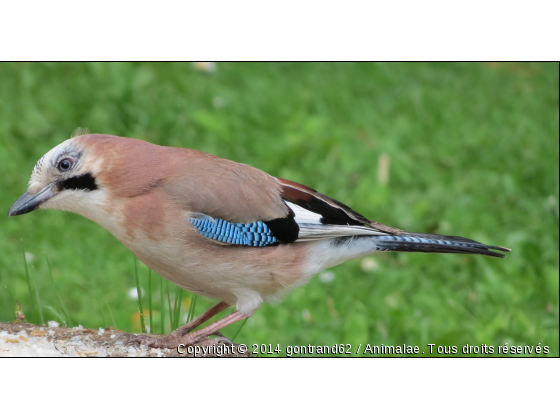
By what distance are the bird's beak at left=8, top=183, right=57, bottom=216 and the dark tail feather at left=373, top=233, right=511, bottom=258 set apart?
162cm

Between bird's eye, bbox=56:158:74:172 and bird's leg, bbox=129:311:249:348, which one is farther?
bird's leg, bbox=129:311:249:348

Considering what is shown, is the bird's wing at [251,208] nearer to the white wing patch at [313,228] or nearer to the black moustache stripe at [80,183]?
the white wing patch at [313,228]

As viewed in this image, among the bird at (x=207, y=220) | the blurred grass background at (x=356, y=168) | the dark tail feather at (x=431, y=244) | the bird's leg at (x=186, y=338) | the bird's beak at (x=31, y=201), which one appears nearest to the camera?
the bird's beak at (x=31, y=201)

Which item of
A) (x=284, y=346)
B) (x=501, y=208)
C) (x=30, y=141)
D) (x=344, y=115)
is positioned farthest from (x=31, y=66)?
(x=501, y=208)

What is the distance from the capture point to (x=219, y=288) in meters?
3.67

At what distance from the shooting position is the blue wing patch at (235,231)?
3645 millimetres

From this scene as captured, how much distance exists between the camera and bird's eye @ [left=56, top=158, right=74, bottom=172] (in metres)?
3.49

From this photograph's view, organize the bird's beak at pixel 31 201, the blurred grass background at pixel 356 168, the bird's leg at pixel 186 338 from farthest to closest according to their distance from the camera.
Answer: the blurred grass background at pixel 356 168
the bird's leg at pixel 186 338
the bird's beak at pixel 31 201

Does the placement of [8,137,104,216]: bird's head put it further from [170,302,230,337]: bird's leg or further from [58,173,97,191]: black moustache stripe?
[170,302,230,337]: bird's leg

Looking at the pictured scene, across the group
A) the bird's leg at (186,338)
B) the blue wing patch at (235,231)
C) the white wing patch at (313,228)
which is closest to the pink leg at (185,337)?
the bird's leg at (186,338)

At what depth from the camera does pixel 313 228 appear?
3.89 meters

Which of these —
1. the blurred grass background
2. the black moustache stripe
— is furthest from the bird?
the blurred grass background

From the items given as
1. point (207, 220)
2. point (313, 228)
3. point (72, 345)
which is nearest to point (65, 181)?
point (207, 220)

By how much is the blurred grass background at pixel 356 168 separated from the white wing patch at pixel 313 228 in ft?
4.99
